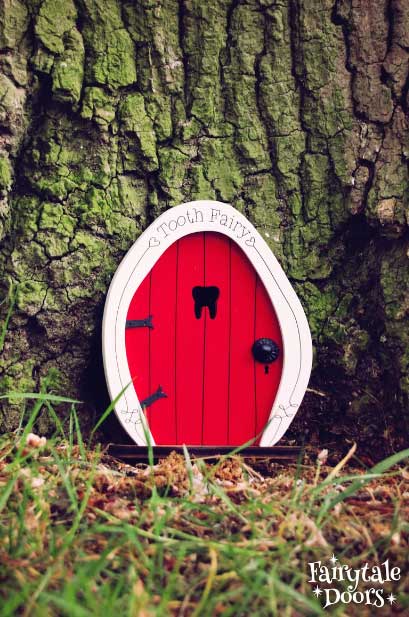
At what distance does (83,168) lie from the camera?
211cm

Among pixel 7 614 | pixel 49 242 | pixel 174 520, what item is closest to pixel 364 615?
pixel 174 520

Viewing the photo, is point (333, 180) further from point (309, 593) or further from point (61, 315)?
point (309, 593)

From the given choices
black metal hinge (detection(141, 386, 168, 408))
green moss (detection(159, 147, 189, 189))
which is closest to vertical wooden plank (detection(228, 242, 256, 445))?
black metal hinge (detection(141, 386, 168, 408))

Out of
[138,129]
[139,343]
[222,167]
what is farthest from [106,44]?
[139,343]

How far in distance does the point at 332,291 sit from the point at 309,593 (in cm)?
116

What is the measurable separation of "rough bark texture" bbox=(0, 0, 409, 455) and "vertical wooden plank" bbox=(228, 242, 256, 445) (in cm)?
16

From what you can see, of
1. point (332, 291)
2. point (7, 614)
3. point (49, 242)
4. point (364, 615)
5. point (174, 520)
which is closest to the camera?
point (7, 614)

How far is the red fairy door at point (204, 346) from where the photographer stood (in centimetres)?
Answer: 214

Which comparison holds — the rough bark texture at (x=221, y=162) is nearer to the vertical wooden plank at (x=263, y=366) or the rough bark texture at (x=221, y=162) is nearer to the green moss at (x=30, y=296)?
the green moss at (x=30, y=296)

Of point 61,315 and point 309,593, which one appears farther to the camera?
point 61,315

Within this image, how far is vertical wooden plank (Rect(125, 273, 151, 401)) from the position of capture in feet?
6.95

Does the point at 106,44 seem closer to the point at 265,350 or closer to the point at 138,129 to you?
the point at 138,129

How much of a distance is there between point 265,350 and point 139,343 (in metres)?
0.42

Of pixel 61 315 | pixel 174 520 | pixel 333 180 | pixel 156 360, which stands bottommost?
pixel 174 520
